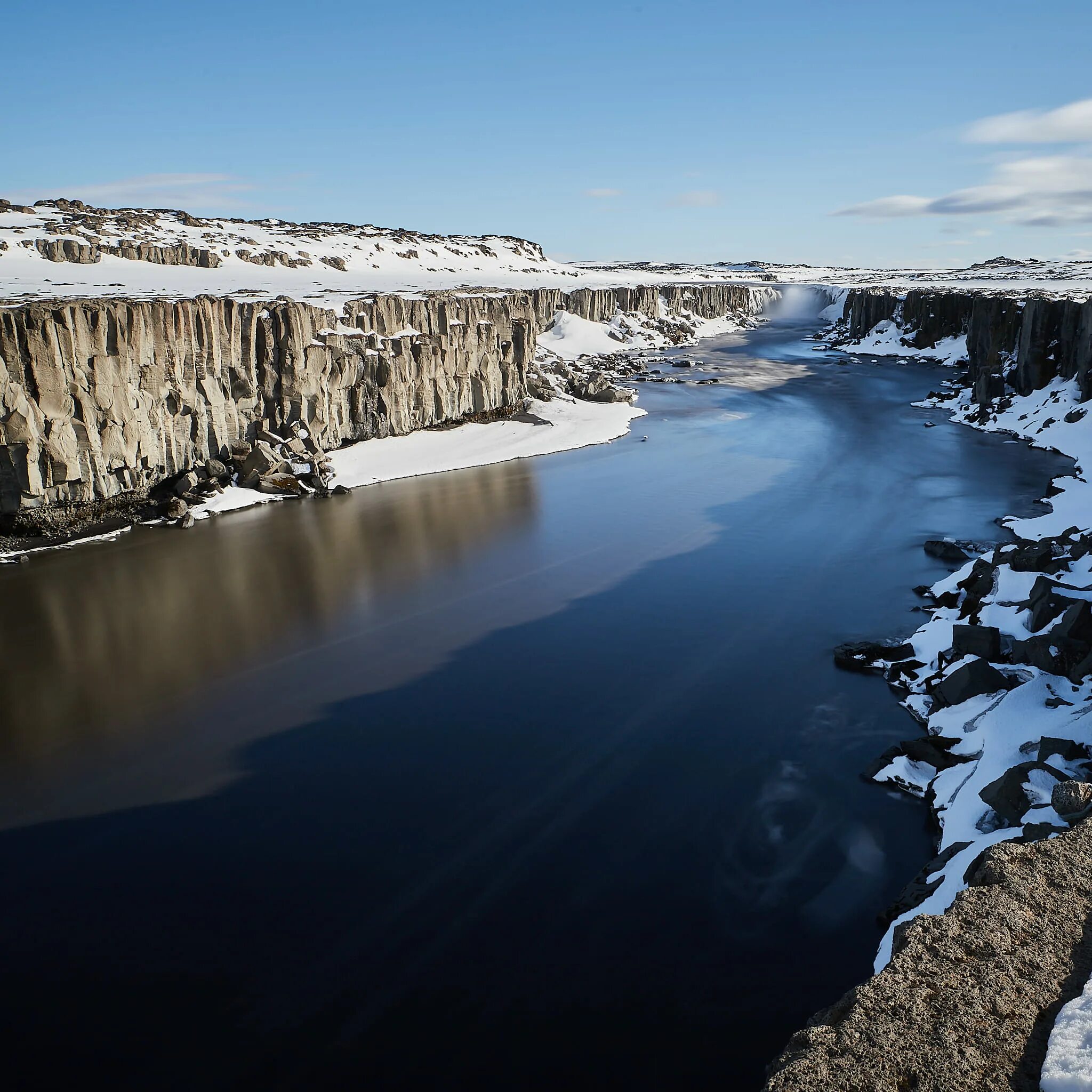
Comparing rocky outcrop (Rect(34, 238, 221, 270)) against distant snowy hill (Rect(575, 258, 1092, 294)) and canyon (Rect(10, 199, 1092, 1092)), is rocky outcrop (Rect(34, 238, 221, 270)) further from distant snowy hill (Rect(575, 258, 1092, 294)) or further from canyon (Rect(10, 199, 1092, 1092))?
distant snowy hill (Rect(575, 258, 1092, 294))

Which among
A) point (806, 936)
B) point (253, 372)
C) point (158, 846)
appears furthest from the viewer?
point (253, 372)

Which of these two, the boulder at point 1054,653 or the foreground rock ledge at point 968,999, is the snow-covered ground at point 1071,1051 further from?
the boulder at point 1054,653

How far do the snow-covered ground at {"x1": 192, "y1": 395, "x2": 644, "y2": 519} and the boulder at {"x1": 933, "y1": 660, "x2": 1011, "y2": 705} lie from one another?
59.4 ft

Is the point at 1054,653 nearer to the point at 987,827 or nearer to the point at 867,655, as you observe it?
the point at 867,655

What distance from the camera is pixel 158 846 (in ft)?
32.3

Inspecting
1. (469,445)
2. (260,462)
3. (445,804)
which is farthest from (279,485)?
(445,804)

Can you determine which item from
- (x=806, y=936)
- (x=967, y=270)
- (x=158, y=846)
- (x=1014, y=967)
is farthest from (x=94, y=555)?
(x=967, y=270)

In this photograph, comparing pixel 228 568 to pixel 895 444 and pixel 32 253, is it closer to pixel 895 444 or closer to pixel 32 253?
pixel 895 444

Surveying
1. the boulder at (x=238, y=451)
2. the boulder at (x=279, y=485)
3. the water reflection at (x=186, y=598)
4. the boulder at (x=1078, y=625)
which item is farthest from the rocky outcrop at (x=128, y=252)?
the boulder at (x=1078, y=625)

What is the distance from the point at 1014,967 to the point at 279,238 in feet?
195

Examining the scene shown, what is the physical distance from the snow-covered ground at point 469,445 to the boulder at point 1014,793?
63.8 ft

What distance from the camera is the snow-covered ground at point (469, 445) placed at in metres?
26.3

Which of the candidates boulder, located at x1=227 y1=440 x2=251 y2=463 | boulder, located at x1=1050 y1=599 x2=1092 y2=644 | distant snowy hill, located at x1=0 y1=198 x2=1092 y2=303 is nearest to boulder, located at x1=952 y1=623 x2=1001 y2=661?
boulder, located at x1=1050 y1=599 x2=1092 y2=644

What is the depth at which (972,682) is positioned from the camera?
37.5 feet
